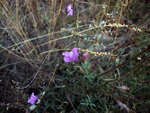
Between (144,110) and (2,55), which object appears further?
(2,55)

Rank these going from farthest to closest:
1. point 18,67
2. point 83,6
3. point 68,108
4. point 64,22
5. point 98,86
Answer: point 83,6 → point 64,22 → point 18,67 → point 68,108 → point 98,86

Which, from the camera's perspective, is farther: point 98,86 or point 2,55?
point 2,55

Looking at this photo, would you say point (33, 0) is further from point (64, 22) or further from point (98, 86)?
point (98, 86)

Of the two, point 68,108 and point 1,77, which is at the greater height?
point 1,77

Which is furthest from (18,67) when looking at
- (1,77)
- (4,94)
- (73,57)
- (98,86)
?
(98,86)

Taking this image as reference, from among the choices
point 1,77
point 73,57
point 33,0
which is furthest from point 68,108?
point 33,0

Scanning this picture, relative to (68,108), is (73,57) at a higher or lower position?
higher

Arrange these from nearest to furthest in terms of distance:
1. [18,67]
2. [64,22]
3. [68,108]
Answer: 1. [68,108]
2. [18,67]
3. [64,22]

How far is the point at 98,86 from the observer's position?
1.28m

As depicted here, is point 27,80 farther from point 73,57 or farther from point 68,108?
point 73,57

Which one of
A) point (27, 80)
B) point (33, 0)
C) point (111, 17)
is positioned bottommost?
point (27, 80)

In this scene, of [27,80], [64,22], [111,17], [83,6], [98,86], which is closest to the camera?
[111,17]

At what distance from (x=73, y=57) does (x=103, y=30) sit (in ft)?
1.26

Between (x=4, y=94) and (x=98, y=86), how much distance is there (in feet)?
4.10
